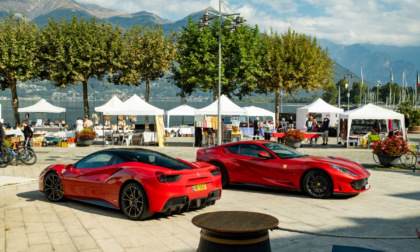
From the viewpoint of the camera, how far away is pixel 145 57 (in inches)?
1861

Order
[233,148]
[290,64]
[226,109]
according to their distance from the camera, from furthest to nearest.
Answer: [290,64] → [226,109] → [233,148]

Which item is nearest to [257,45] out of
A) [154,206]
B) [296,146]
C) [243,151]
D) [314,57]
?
[314,57]

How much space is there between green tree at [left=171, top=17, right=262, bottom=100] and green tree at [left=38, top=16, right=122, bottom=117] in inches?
278

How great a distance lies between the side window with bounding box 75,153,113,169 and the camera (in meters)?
9.16

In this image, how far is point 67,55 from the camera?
40625mm

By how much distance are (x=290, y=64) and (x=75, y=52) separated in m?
→ 20.5

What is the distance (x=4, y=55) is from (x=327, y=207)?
1433 inches

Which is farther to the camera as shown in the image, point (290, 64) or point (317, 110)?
point (290, 64)

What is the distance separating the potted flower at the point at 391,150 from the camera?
1639cm

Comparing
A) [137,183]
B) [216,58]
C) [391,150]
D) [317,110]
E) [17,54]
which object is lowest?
[137,183]

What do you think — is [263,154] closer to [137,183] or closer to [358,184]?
[358,184]

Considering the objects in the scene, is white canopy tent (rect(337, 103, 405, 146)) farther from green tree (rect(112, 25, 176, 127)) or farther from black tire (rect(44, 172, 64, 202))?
green tree (rect(112, 25, 176, 127))

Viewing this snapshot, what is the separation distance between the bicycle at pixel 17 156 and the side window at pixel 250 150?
939 centimetres

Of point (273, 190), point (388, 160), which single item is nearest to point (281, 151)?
point (273, 190)
